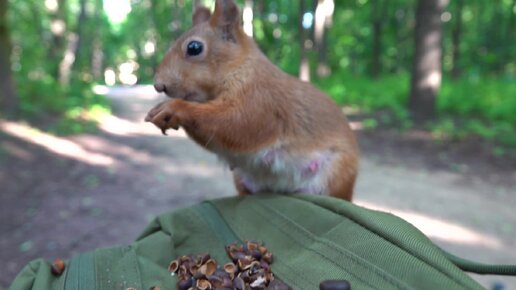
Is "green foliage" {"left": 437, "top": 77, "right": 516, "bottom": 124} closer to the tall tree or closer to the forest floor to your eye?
the forest floor

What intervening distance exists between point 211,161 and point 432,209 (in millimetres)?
3950

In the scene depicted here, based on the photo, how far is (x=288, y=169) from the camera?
7.34 feet

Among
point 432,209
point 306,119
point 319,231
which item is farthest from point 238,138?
point 432,209

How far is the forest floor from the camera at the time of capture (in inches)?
163

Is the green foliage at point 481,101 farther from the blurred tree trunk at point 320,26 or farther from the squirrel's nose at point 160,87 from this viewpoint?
the squirrel's nose at point 160,87

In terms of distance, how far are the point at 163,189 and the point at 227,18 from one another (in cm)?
400

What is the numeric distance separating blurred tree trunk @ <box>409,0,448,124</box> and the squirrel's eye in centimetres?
792

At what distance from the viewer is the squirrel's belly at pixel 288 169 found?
7.26ft

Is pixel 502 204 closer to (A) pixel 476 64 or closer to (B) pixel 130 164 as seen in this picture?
(B) pixel 130 164

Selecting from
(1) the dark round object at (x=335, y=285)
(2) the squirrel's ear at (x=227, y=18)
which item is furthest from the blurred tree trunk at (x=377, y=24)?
(1) the dark round object at (x=335, y=285)

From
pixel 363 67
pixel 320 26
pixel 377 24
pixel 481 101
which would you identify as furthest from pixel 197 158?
pixel 363 67

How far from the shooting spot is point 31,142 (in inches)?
292

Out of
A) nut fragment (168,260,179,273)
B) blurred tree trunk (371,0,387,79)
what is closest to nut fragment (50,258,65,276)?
nut fragment (168,260,179,273)

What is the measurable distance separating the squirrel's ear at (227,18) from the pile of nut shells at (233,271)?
3.80 ft
